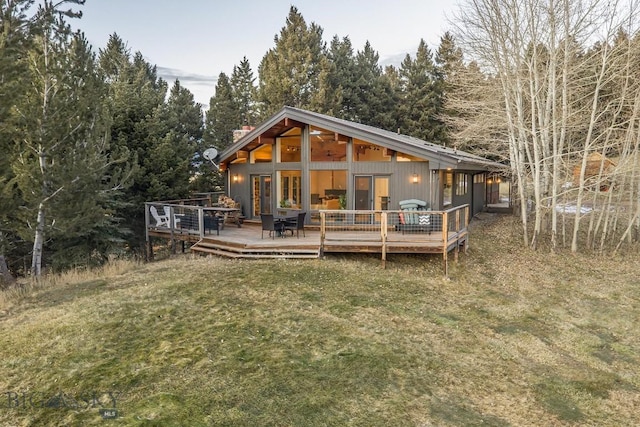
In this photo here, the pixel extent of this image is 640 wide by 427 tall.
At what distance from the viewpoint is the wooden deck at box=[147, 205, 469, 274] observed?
1095 cm

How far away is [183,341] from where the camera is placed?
630cm

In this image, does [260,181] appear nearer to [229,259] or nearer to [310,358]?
[229,259]

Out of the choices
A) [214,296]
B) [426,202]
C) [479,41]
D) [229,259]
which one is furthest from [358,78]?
[214,296]

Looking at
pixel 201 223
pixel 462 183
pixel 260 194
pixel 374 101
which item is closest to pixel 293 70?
pixel 374 101

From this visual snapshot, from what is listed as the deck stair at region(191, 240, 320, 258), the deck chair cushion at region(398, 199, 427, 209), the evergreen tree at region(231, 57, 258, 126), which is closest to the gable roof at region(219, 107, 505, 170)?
the deck chair cushion at region(398, 199, 427, 209)

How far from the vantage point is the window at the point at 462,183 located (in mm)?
17875

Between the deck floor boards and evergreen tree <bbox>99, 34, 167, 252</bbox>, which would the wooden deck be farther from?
evergreen tree <bbox>99, 34, 167, 252</bbox>

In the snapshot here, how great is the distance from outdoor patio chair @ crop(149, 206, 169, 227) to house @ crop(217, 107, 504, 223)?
3.98 meters

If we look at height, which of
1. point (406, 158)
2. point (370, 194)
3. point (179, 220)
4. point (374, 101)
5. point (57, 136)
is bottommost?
point (179, 220)

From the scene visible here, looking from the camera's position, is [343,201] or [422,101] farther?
[422,101]

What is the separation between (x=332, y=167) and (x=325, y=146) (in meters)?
0.89

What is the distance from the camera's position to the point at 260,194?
683 inches

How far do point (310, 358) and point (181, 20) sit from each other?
2647 cm

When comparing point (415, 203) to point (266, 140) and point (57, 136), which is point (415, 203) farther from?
point (57, 136)
